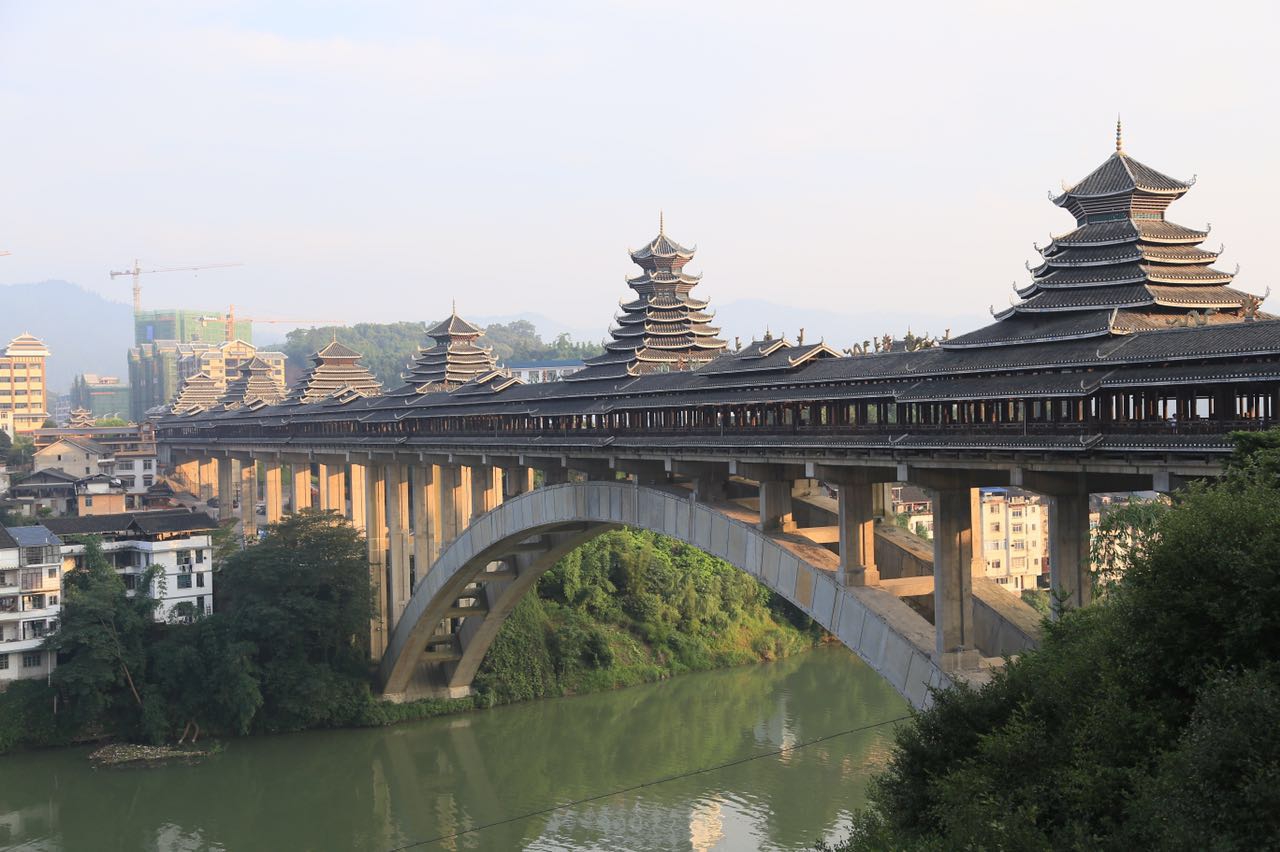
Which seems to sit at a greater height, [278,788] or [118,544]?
[118,544]

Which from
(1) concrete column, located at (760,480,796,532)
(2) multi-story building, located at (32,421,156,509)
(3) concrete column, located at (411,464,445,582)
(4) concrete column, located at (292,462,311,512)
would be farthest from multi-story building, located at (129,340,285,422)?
(1) concrete column, located at (760,480,796,532)

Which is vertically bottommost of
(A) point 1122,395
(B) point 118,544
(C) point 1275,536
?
(B) point 118,544

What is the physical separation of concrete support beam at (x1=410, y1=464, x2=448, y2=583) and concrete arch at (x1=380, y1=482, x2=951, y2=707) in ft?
4.79

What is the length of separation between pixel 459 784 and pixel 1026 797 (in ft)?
83.6

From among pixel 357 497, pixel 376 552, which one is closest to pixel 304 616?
pixel 376 552

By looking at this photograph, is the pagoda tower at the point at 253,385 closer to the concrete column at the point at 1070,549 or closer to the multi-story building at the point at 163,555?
the multi-story building at the point at 163,555

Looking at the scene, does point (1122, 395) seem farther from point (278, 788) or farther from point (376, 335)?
point (376, 335)

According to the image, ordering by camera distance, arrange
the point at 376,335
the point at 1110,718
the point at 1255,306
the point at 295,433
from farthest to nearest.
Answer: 1. the point at 376,335
2. the point at 295,433
3. the point at 1255,306
4. the point at 1110,718

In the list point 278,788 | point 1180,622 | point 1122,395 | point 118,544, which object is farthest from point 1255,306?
point 118,544

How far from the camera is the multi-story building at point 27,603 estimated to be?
3834 cm

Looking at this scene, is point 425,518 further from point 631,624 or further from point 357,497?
point 631,624

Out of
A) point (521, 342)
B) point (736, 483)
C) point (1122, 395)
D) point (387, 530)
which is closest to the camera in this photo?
point (1122, 395)

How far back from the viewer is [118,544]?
4188 cm

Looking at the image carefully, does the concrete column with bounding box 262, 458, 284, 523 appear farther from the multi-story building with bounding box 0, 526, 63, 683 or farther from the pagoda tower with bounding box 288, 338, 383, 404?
the multi-story building with bounding box 0, 526, 63, 683
